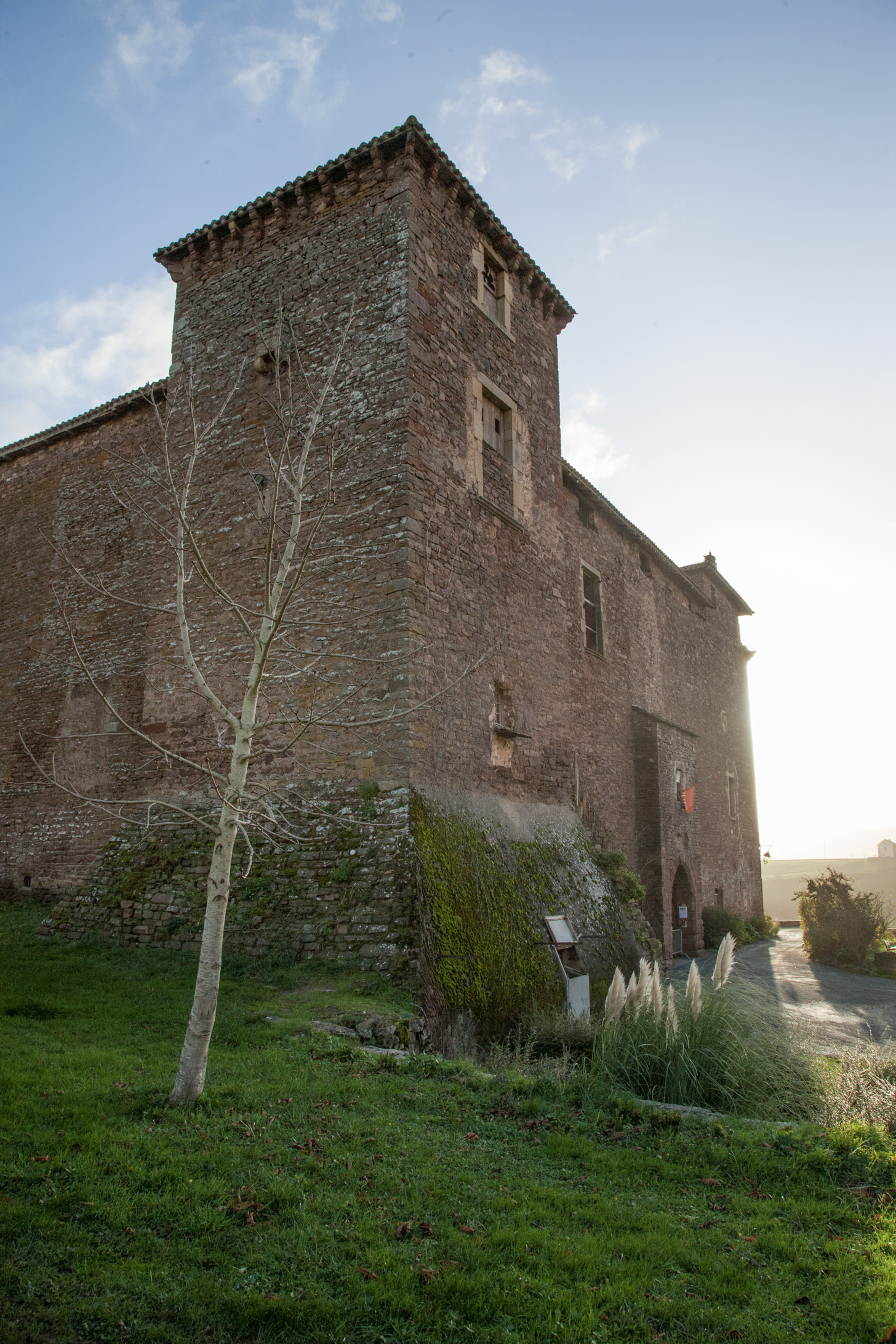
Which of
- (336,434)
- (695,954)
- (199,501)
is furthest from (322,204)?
(695,954)

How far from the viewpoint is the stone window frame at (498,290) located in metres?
12.0

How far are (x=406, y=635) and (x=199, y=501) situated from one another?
4.43m

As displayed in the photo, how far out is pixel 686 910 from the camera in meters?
17.3

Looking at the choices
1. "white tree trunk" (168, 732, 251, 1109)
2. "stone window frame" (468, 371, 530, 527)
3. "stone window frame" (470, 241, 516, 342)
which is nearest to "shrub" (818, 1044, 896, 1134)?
"white tree trunk" (168, 732, 251, 1109)

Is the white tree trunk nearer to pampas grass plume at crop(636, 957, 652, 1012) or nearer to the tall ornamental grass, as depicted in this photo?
the tall ornamental grass

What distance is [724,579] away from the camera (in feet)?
82.2

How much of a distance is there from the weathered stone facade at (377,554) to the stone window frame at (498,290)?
0.16 feet

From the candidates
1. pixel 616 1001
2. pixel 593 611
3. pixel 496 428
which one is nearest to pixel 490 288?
pixel 496 428

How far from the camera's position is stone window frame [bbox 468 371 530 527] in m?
11.0

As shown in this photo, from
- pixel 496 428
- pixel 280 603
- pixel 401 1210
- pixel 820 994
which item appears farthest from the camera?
pixel 820 994

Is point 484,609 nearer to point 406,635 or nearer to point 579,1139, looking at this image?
point 406,635

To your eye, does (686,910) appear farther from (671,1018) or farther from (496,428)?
(671,1018)

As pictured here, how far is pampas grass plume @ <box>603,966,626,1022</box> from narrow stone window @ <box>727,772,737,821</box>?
59.2 ft

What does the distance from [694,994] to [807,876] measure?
55.5 meters
